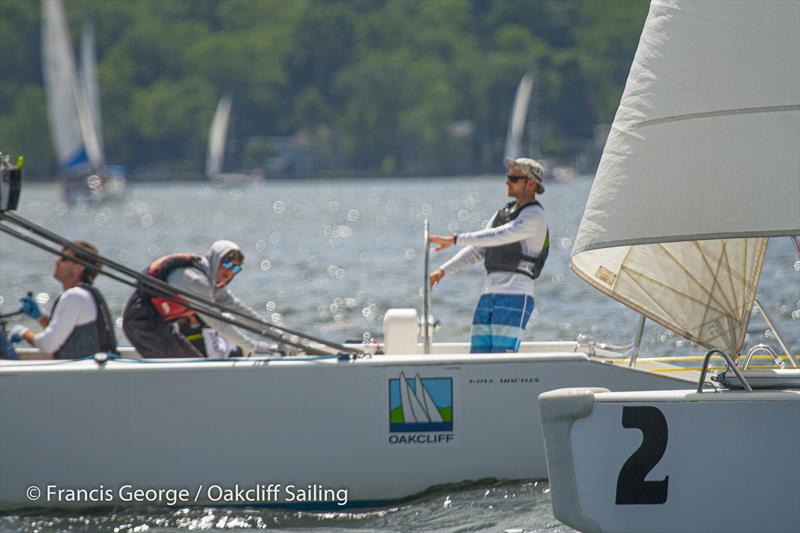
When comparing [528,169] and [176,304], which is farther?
[176,304]

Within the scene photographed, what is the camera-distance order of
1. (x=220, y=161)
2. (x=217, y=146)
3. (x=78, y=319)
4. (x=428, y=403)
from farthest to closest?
(x=220, y=161) < (x=217, y=146) < (x=78, y=319) < (x=428, y=403)

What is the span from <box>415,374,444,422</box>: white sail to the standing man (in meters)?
0.59

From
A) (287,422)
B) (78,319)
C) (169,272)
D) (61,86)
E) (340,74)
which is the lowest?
(287,422)

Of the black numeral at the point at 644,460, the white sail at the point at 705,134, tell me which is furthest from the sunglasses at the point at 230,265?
the black numeral at the point at 644,460

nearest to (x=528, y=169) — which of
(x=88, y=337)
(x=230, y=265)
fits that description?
(x=230, y=265)

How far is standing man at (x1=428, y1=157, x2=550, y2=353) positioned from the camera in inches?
275

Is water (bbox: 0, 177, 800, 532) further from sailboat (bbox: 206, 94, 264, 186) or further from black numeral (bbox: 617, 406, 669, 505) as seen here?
sailboat (bbox: 206, 94, 264, 186)

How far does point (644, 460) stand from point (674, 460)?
11cm

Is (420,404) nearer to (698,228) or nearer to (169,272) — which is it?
(169,272)

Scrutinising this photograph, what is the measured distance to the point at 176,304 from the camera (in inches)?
284

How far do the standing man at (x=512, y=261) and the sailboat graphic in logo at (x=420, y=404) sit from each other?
1.87ft

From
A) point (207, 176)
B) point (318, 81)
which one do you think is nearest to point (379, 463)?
point (207, 176)

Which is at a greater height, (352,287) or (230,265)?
(230,265)

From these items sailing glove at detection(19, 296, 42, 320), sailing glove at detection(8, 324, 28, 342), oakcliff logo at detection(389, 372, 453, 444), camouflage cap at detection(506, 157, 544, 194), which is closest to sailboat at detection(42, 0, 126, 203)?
sailing glove at detection(8, 324, 28, 342)
